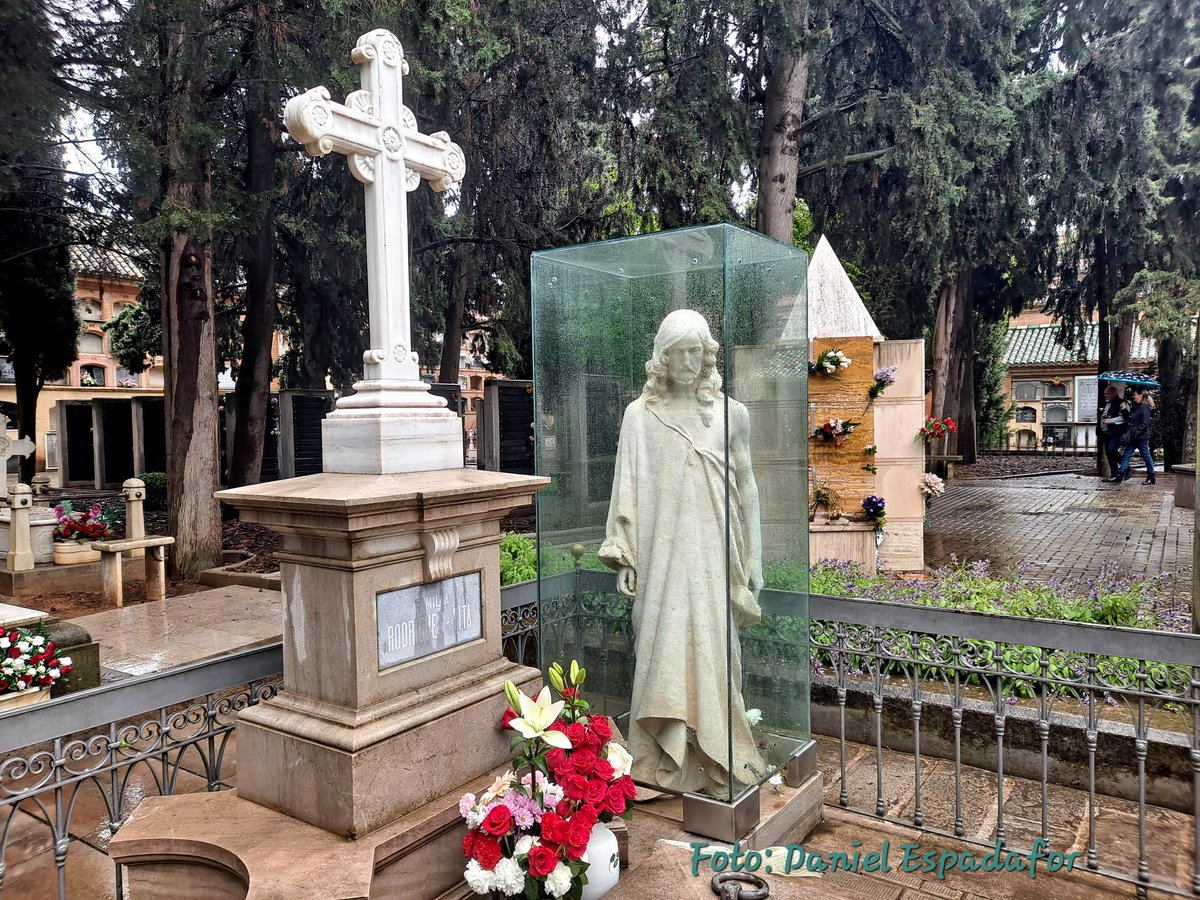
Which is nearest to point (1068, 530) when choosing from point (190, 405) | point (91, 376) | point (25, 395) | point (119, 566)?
point (190, 405)

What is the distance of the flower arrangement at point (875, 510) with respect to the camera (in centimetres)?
800

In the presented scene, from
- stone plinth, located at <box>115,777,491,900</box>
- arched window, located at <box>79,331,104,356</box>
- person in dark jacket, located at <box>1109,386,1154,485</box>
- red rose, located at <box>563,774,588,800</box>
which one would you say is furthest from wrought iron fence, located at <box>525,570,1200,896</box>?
arched window, located at <box>79,331,104,356</box>

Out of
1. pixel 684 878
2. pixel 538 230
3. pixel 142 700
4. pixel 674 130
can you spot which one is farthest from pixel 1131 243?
→ pixel 142 700

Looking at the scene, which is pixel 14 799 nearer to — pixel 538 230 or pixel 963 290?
pixel 538 230

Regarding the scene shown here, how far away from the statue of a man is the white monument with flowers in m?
0.59

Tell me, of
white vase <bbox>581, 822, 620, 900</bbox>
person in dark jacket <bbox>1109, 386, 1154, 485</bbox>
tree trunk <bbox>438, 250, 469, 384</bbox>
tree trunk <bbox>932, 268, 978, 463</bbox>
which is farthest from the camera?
person in dark jacket <bbox>1109, 386, 1154, 485</bbox>

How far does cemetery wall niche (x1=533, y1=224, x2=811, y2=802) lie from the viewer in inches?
131

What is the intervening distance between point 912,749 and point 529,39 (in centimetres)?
976

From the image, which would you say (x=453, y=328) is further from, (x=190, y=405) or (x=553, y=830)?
(x=553, y=830)

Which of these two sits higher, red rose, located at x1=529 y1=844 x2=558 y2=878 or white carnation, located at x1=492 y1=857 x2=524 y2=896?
red rose, located at x1=529 y1=844 x2=558 y2=878

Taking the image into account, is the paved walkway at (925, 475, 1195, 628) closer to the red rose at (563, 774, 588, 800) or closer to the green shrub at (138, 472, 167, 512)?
the red rose at (563, 774, 588, 800)

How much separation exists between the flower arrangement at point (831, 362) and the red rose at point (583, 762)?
633 centimetres

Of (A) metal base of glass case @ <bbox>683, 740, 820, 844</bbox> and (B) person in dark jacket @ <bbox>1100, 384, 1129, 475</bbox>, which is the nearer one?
(A) metal base of glass case @ <bbox>683, 740, 820, 844</bbox>

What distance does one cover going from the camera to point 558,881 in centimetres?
239
